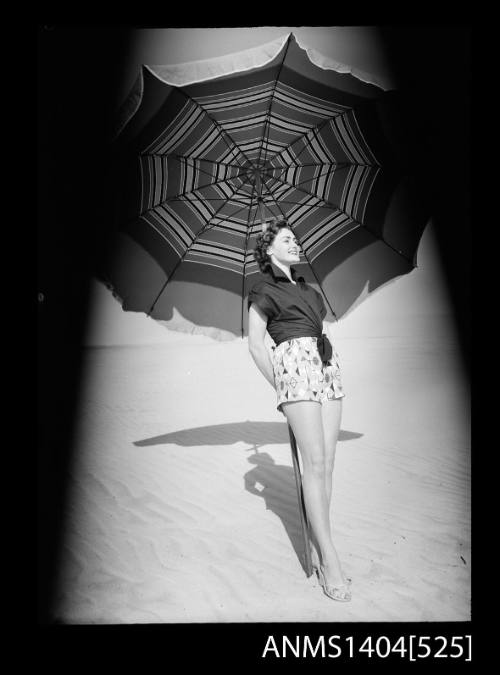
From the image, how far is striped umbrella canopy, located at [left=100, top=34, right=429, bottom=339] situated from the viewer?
2852mm

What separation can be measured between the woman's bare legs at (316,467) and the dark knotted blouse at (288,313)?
10.9 inches

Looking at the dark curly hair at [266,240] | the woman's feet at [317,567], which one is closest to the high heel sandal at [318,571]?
the woman's feet at [317,567]

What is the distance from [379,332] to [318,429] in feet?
26.0

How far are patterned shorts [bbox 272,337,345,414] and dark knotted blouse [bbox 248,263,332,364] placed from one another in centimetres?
3

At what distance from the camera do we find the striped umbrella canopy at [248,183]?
285 cm

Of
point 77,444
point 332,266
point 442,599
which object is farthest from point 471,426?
point 77,444

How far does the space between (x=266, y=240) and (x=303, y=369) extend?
0.68m

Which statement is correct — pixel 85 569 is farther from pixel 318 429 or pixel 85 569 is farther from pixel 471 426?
pixel 471 426

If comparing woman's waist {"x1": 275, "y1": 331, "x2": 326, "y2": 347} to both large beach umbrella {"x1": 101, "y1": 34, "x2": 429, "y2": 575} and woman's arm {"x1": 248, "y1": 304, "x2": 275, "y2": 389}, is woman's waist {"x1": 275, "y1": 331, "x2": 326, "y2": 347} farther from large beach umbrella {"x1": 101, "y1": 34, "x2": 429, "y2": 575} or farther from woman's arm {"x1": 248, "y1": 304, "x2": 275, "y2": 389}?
large beach umbrella {"x1": 101, "y1": 34, "x2": 429, "y2": 575}

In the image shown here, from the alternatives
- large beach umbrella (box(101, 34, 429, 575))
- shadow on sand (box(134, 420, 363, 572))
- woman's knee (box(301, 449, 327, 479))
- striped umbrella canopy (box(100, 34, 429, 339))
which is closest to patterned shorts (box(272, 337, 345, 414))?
woman's knee (box(301, 449, 327, 479))

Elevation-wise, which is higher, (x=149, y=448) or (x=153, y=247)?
(x=153, y=247)

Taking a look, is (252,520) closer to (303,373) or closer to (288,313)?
(303,373)

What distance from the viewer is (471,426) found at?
10.6ft

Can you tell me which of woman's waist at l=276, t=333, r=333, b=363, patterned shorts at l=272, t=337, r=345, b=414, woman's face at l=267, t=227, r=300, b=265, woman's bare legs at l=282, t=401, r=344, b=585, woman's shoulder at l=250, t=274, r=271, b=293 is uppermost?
woman's face at l=267, t=227, r=300, b=265
